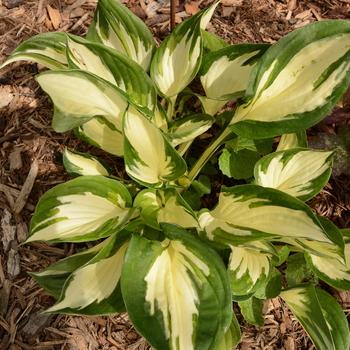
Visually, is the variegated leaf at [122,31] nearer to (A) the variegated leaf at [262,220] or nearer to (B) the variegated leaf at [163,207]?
(B) the variegated leaf at [163,207]

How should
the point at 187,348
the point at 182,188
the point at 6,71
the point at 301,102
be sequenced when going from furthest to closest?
1. the point at 6,71
2. the point at 182,188
3. the point at 301,102
4. the point at 187,348

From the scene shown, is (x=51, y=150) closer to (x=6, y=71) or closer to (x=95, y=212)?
(x=6, y=71)

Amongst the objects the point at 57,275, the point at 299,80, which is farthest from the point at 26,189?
the point at 299,80

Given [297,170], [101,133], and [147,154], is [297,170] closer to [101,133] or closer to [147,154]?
[147,154]

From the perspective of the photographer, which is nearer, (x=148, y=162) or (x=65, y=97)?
(x=65, y=97)

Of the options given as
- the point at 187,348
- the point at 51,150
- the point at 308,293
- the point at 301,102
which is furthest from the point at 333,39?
the point at 51,150

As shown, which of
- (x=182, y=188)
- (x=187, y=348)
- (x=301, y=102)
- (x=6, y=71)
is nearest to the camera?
(x=187, y=348)

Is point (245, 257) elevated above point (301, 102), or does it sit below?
below
